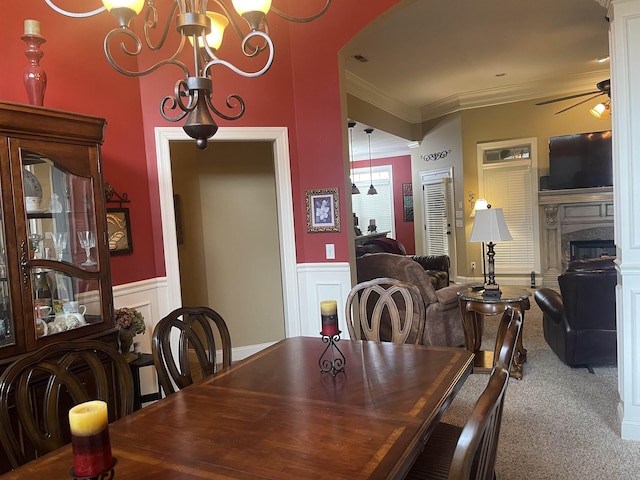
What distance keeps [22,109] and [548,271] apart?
7.66 meters

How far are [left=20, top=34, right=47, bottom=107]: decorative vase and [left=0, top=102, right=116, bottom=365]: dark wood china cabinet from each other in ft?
0.75

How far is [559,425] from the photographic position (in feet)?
9.72

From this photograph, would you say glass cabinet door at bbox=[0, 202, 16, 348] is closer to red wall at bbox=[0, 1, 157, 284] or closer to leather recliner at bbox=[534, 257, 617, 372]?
red wall at bbox=[0, 1, 157, 284]

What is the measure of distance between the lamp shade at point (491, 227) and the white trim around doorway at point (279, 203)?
1545 mm

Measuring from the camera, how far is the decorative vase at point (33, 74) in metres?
2.43

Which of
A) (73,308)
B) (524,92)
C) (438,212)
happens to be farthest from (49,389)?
(438,212)

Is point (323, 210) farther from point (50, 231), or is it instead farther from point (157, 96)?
point (50, 231)

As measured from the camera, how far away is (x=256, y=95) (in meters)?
3.81

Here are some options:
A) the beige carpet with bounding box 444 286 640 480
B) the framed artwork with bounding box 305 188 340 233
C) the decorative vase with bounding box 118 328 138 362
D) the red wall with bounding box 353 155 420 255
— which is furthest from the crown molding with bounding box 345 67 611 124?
the decorative vase with bounding box 118 328 138 362

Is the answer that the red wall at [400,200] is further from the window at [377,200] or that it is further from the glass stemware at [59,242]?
the glass stemware at [59,242]

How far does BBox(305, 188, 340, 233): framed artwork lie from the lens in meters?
3.85

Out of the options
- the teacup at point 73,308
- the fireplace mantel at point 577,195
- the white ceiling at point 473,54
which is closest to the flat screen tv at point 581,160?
the fireplace mantel at point 577,195

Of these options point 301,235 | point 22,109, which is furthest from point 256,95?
point 22,109

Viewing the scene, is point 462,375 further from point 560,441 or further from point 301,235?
point 301,235
